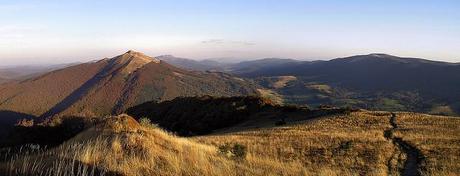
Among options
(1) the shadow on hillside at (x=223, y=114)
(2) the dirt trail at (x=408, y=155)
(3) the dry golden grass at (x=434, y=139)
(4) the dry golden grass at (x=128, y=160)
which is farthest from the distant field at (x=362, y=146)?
(1) the shadow on hillside at (x=223, y=114)

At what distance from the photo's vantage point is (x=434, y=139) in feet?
89.2

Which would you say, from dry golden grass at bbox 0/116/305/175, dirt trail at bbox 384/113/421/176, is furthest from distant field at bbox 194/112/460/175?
dry golden grass at bbox 0/116/305/175

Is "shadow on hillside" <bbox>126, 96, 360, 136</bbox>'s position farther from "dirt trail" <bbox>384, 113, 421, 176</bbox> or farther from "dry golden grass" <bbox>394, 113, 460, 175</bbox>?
"dirt trail" <bbox>384, 113, 421, 176</bbox>

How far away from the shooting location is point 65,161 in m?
Answer: 9.72

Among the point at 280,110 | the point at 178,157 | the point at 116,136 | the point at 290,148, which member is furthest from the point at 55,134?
the point at 280,110

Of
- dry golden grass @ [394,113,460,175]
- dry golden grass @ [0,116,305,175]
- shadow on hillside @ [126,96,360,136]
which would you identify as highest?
dry golden grass @ [0,116,305,175]

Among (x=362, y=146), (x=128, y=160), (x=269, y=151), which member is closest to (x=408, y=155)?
(x=362, y=146)

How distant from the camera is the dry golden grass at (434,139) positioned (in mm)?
20447

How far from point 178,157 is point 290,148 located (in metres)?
11.4

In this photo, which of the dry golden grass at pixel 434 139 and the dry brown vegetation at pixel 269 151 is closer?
the dry brown vegetation at pixel 269 151

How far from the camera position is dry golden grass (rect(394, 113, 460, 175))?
67.1 feet

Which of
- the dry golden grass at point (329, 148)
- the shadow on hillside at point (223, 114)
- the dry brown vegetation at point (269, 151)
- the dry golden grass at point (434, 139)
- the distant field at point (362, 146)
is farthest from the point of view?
the shadow on hillside at point (223, 114)

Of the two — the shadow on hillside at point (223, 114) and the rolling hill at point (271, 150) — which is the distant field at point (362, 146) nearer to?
the rolling hill at point (271, 150)

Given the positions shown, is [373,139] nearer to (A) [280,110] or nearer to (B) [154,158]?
(B) [154,158]
